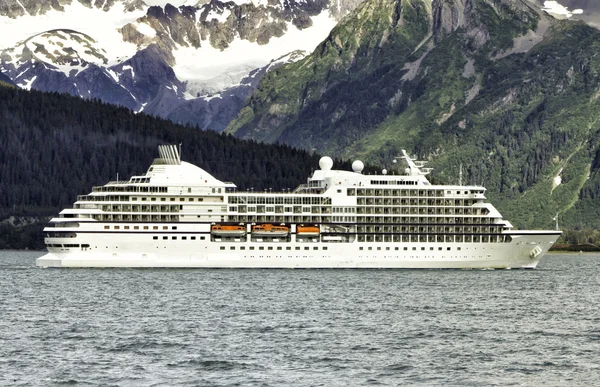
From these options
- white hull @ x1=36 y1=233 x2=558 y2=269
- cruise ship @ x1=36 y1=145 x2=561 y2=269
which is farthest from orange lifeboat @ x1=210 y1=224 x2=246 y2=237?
white hull @ x1=36 y1=233 x2=558 y2=269

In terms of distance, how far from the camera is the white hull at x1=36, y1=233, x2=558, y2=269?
16488 cm

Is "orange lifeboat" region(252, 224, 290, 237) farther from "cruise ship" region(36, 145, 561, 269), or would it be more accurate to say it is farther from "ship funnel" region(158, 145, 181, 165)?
"ship funnel" region(158, 145, 181, 165)

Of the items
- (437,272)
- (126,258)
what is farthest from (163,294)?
(437,272)

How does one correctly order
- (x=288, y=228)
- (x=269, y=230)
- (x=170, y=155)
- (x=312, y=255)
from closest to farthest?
(x=312, y=255), (x=269, y=230), (x=288, y=228), (x=170, y=155)

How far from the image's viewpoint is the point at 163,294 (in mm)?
126250

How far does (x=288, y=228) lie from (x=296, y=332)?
75.5 m

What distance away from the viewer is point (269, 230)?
170 metres

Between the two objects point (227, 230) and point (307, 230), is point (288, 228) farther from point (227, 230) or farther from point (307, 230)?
point (227, 230)

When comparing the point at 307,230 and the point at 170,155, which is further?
the point at 170,155

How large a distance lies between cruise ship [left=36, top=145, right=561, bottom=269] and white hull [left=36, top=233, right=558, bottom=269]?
0.43 feet

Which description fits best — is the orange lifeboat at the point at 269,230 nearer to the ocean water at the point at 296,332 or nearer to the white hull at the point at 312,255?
the white hull at the point at 312,255

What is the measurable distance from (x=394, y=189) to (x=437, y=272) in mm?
14561

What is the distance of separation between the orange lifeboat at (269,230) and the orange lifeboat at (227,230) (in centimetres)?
173

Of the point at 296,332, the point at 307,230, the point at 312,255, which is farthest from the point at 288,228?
the point at 296,332
